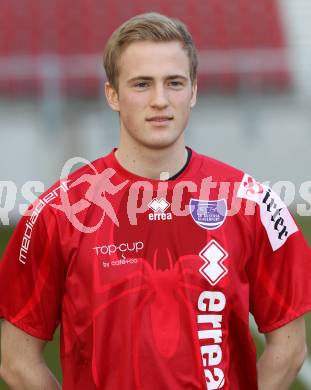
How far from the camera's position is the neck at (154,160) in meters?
2.95

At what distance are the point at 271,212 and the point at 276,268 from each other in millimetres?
178

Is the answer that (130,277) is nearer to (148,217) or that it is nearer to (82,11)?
(148,217)

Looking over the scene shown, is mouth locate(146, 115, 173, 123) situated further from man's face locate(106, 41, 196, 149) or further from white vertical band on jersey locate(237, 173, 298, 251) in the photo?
white vertical band on jersey locate(237, 173, 298, 251)

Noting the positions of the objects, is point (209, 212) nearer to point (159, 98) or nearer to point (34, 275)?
point (159, 98)

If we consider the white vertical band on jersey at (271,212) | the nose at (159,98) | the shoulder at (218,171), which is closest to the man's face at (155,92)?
the nose at (159,98)

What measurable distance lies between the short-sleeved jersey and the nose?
0.26m

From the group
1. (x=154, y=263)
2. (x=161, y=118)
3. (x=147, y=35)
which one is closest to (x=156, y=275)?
(x=154, y=263)

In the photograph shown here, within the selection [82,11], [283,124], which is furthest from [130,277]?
[82,11]

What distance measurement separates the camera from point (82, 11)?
1431 cm

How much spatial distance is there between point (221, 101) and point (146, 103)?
395 inches

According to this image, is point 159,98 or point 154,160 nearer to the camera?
point 159,98

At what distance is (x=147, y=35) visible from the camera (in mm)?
2914

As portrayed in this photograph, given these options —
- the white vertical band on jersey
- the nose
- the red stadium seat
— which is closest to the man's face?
the nose

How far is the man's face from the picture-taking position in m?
2.86
